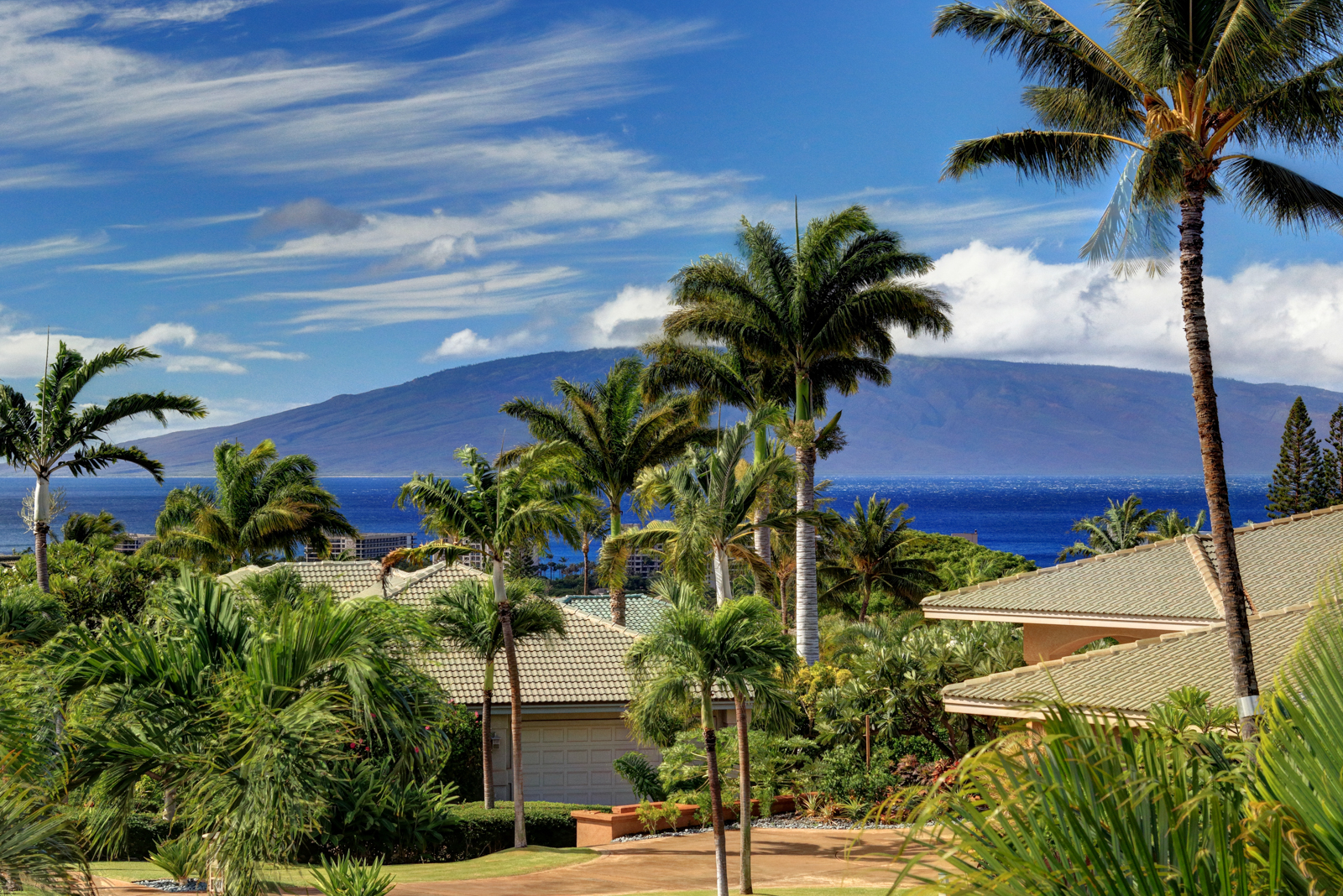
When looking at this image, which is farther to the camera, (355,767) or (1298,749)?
(355,767)

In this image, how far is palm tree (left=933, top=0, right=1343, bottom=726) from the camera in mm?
13469

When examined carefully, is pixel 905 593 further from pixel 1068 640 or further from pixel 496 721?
pixel 1068 640

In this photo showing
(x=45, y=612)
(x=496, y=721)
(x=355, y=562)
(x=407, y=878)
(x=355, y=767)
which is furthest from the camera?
(x=355, y=562)

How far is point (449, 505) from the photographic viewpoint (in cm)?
2306

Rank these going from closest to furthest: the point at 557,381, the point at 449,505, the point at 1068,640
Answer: the point at 1068,640 < the point at 449,505 < the point at 557,381

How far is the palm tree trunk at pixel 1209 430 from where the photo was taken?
13.4 meters

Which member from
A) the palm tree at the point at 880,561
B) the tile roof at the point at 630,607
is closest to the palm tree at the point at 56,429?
the tile roof at the point at 630,607

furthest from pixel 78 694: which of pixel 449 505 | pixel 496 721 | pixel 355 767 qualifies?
pixel 496 721

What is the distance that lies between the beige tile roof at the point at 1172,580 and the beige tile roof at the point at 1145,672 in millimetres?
1201

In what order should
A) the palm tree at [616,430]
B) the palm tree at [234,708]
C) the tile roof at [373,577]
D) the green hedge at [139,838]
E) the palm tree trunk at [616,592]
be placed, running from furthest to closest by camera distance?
1. the palm tree at [616,430]
2. the palm tree trunk at [616,592]
3. the tile roof at [373,577]
4. the green hedge at [139,838]
5. the palm tree at [234,708]

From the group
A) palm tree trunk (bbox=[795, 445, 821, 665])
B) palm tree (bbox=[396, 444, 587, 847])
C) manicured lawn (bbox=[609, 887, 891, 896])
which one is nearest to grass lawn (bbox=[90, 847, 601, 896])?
manicured lawn (bbox=[609, 887, 891, 896])

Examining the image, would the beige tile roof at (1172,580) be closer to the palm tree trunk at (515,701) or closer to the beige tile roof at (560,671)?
the palm tree trunk at (515,701)

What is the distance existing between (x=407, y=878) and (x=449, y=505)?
7819 millimetres

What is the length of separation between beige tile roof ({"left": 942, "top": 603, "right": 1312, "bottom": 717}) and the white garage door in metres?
14.5
